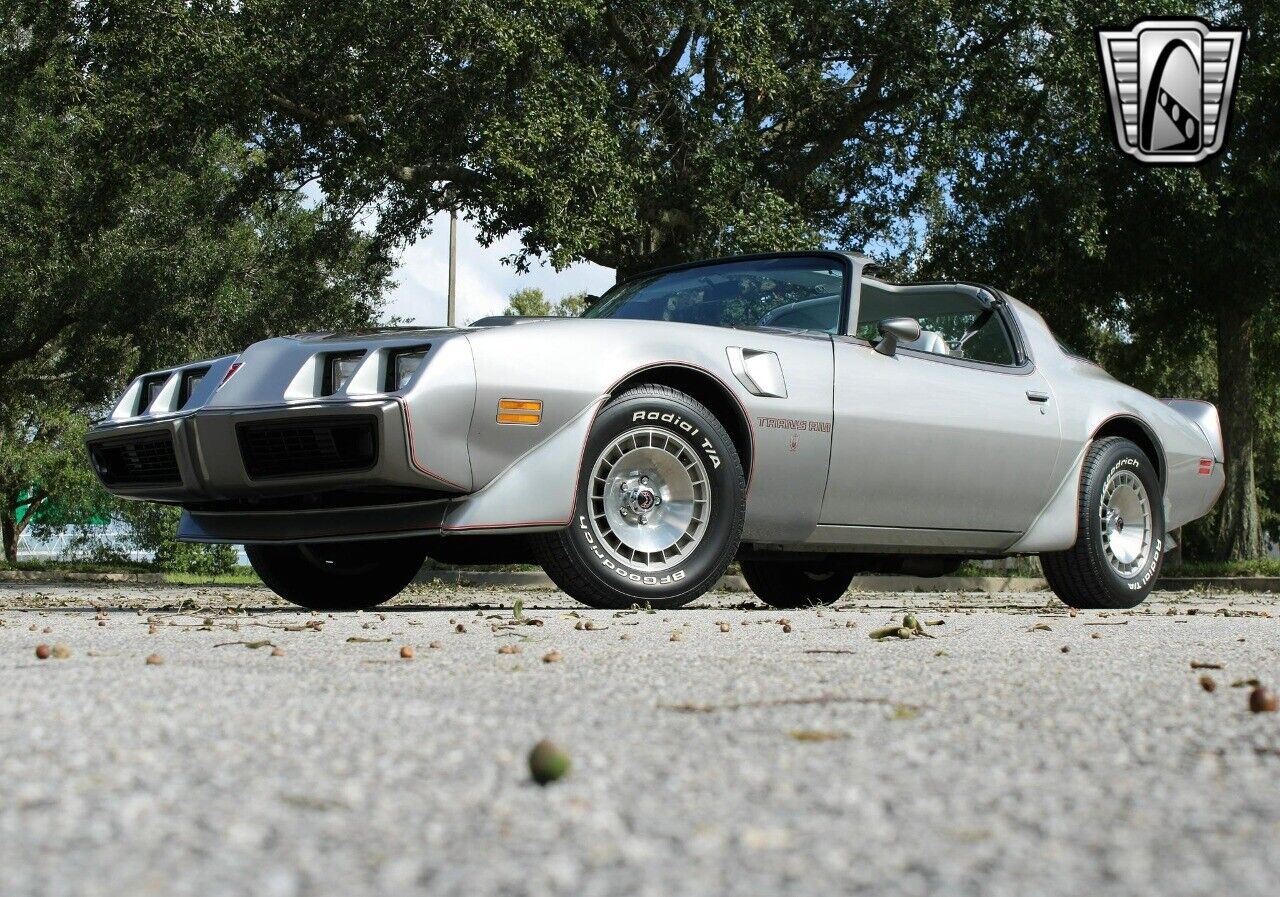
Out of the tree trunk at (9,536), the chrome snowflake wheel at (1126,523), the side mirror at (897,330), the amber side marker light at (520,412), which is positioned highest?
the side mirror at (897,330)

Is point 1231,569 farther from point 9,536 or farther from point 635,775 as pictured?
point 9,536

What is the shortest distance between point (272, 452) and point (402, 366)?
0.60 meters

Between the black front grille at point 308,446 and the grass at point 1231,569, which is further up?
the black front grille at point 308,446

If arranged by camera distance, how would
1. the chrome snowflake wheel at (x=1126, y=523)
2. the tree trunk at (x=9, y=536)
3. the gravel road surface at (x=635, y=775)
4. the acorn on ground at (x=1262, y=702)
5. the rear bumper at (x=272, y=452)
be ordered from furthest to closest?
the tree trunk at (x=9, y=536)
the chrome snowflake wheel at (x=1126, y=523)
the rear bumper at (x=272, y=452)
the acorn on ground at (x=1262, y=702)
the gravel road surface at (x=635, y=775)

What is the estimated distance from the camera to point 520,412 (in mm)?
5363

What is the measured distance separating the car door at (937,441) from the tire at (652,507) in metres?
0.67

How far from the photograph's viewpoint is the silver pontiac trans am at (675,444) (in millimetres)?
5352

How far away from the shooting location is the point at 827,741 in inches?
96.7

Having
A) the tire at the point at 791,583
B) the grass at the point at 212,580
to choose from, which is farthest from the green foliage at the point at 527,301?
the tire at the point at 791,583

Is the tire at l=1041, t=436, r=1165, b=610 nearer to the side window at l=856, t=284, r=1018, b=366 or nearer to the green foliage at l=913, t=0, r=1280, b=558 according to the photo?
the side window at l=856, t=284, r=1018, b=366

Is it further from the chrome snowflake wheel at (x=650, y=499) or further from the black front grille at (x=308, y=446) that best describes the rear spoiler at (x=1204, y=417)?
the black front grille at (x=308, y=446)

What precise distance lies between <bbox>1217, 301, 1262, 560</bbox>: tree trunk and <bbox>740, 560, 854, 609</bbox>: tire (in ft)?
40.8

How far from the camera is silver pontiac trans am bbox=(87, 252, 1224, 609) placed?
535 centimetres

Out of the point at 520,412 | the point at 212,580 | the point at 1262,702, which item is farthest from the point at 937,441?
the point at 212,580
